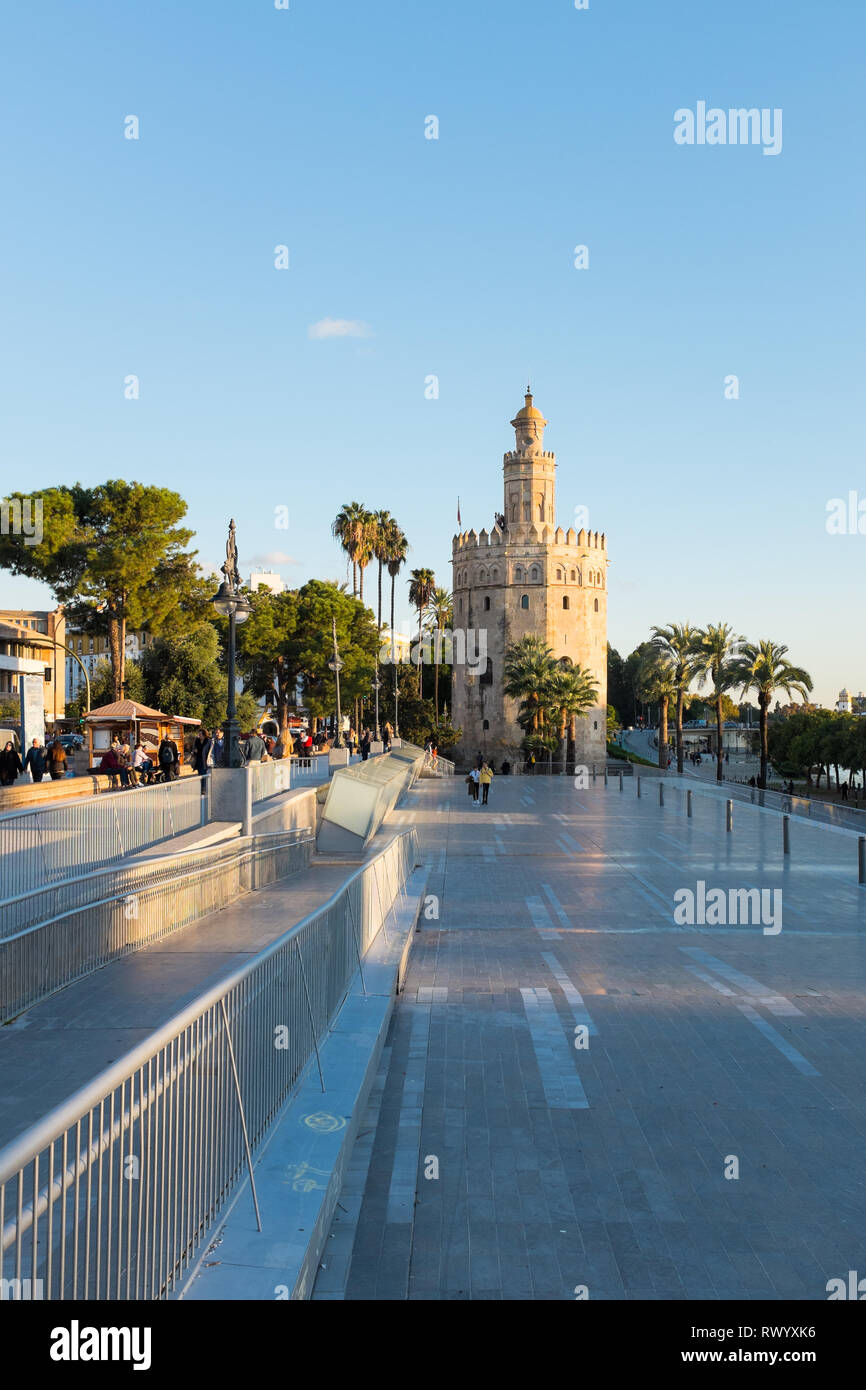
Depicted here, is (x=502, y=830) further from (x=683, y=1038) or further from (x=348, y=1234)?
(x=348, y=1234)

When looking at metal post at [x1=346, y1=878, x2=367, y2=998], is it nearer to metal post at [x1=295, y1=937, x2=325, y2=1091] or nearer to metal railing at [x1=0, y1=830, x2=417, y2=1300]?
metal post at [x1=295, y1=937, x2=325, y2=1091]

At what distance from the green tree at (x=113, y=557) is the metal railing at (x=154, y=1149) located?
151 ft

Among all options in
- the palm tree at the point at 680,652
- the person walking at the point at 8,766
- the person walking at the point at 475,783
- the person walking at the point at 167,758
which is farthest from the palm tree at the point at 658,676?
the person walking at the point at 8,766

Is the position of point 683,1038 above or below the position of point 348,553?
below

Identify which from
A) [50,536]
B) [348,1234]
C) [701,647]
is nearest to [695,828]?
[348,1234]

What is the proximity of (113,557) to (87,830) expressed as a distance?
39.3 meters

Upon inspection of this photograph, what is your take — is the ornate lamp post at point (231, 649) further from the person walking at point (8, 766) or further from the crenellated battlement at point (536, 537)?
the crenellated battlement at point (536, 537)

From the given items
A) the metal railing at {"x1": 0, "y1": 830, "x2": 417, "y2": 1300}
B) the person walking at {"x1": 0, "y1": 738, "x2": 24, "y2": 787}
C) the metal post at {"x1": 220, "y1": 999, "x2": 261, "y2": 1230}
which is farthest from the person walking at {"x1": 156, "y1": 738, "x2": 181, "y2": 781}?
the metal post at {"x1": 220, "y1": 999, "x2": 261, "y2": 1230}

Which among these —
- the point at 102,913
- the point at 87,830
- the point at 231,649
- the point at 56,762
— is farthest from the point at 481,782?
the point at 102,913

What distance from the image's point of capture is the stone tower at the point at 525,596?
102m

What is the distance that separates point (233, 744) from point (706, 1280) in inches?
608

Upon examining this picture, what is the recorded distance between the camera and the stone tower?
101938mm

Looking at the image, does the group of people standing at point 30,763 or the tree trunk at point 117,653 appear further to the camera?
the tree trunk at point 117,653

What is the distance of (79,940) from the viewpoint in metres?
11.0
